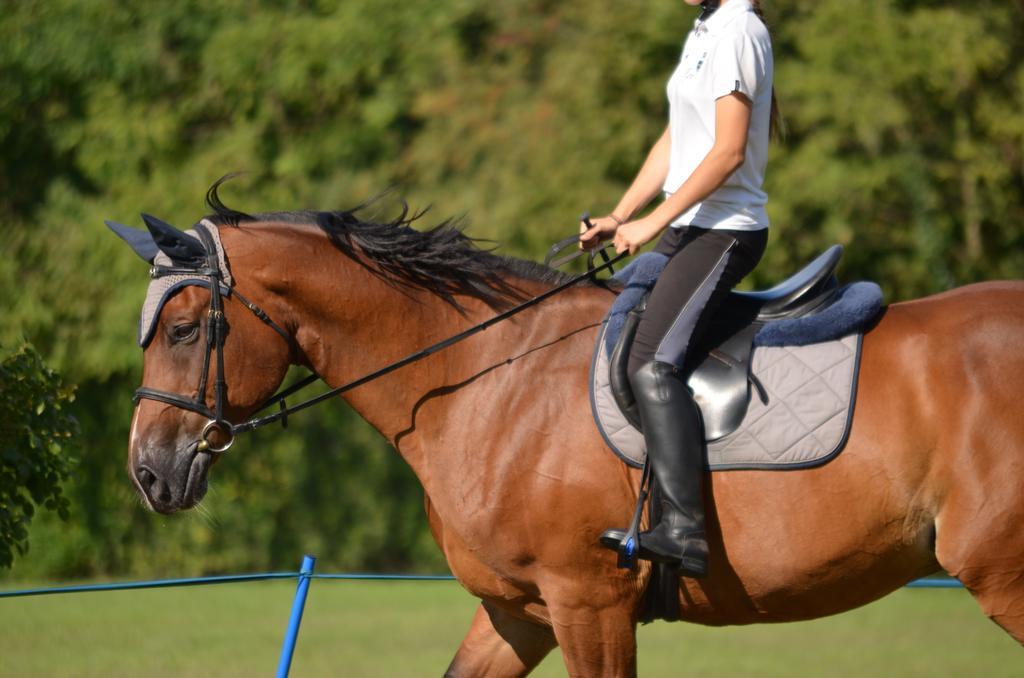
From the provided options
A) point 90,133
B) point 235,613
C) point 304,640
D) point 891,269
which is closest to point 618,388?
point 304,640

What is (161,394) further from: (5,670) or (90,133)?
(90,133)

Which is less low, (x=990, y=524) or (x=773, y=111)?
(x=773, y=111)

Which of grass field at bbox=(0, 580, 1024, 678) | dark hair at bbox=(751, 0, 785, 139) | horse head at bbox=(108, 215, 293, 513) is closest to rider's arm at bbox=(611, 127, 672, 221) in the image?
dark hair at bbox=(751, 0, 785, 139)

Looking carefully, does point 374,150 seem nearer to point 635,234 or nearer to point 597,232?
point 597,232

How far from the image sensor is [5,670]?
8.43 metres

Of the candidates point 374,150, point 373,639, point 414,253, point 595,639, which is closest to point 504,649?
point 595,639

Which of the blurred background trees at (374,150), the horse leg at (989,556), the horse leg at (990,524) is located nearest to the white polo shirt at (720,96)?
the horse leg at (990,524)

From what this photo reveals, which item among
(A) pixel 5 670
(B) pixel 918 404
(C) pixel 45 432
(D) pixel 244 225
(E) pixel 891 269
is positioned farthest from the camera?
(E) pixel 891 269

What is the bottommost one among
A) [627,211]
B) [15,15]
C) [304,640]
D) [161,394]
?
[304,640]

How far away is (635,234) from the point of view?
12.7 feet

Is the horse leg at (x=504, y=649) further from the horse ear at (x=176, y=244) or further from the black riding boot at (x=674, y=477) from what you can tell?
the horse ear at (x=176, y=244)

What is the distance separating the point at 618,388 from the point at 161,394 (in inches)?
61.1

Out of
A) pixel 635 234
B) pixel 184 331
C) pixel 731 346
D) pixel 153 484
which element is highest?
pixel 635 234

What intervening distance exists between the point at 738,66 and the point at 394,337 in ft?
5.02
